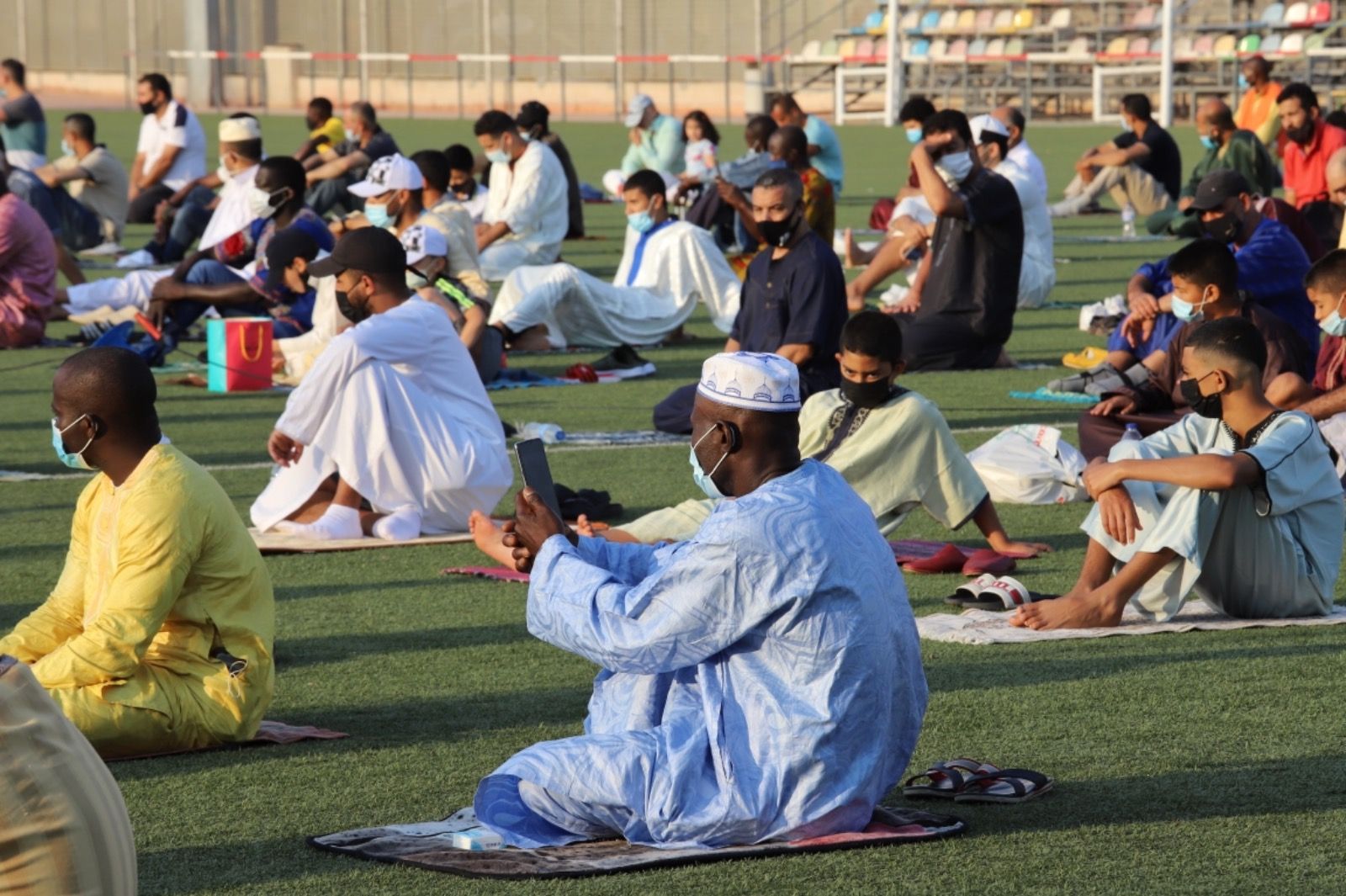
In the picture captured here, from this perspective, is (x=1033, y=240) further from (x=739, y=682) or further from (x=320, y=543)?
(x=739, y=682)

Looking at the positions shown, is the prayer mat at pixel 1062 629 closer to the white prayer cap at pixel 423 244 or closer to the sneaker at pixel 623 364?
the white prayer cap at pixel 423 244

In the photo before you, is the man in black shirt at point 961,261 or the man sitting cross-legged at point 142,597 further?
the man in black shirt at point 961,261

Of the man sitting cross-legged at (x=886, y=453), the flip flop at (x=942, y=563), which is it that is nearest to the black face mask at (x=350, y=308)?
the man sitting cross-legged at (x=886, y=453)

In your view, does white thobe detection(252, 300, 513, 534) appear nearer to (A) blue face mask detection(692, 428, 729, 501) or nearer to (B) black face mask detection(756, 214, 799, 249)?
(B) black face mask detection(756, 214, 799, 249)

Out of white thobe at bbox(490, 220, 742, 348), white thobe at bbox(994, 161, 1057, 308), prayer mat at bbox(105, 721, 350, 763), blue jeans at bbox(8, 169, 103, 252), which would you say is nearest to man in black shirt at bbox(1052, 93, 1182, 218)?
white thobe at bbox(994, 161, 1057, 308)

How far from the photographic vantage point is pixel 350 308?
7.52 metres

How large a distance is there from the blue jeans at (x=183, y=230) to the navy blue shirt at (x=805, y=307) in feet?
29.3

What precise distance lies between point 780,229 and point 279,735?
443 cm

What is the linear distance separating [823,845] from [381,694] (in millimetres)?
1777

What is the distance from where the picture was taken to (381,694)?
18.1ft

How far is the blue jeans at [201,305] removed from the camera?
38.8 ft

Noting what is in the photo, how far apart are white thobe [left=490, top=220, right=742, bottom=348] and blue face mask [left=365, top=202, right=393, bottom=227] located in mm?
1854

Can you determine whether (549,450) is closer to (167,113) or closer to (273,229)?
(273,229)

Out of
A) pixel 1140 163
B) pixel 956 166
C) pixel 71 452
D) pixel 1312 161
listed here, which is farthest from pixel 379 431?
pixel 1140 163
